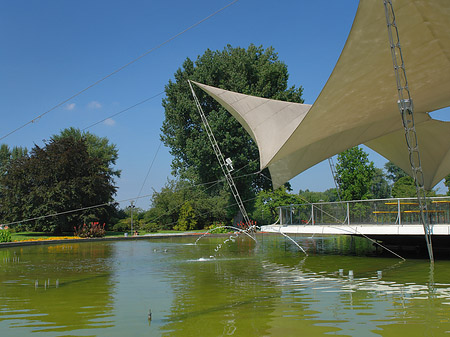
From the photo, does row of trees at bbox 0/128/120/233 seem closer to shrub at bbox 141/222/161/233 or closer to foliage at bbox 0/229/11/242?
shrub at bbox 141/222/161/233

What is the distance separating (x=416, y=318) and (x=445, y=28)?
571cm

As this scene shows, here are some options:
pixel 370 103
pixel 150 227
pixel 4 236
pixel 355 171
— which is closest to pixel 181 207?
pixel 150 227

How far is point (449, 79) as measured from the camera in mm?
10406

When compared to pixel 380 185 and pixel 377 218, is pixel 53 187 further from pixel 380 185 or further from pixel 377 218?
pixel 380 185

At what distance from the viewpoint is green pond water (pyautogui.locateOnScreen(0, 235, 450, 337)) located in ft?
17.7

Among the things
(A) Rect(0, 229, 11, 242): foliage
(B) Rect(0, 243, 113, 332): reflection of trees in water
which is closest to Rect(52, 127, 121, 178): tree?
(A) Rect(0, 229, 11, 242): foliage

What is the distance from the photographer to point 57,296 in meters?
7.78

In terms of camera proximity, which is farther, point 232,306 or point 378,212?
point 378,212

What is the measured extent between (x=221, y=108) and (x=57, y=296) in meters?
26.7

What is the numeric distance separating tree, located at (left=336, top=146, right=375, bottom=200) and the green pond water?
1942cm

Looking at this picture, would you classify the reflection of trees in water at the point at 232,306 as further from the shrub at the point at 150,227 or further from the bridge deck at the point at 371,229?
the shrub at the point at 150,227

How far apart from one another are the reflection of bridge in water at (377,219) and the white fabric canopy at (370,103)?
220cm

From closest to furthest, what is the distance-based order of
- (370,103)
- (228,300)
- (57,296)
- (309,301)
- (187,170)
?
1. (309,301)
2. (228,300)
3. (57,296)
4. (370,103)
5. (187,170)

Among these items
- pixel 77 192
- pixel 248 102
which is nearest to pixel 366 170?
pixel 248 102
